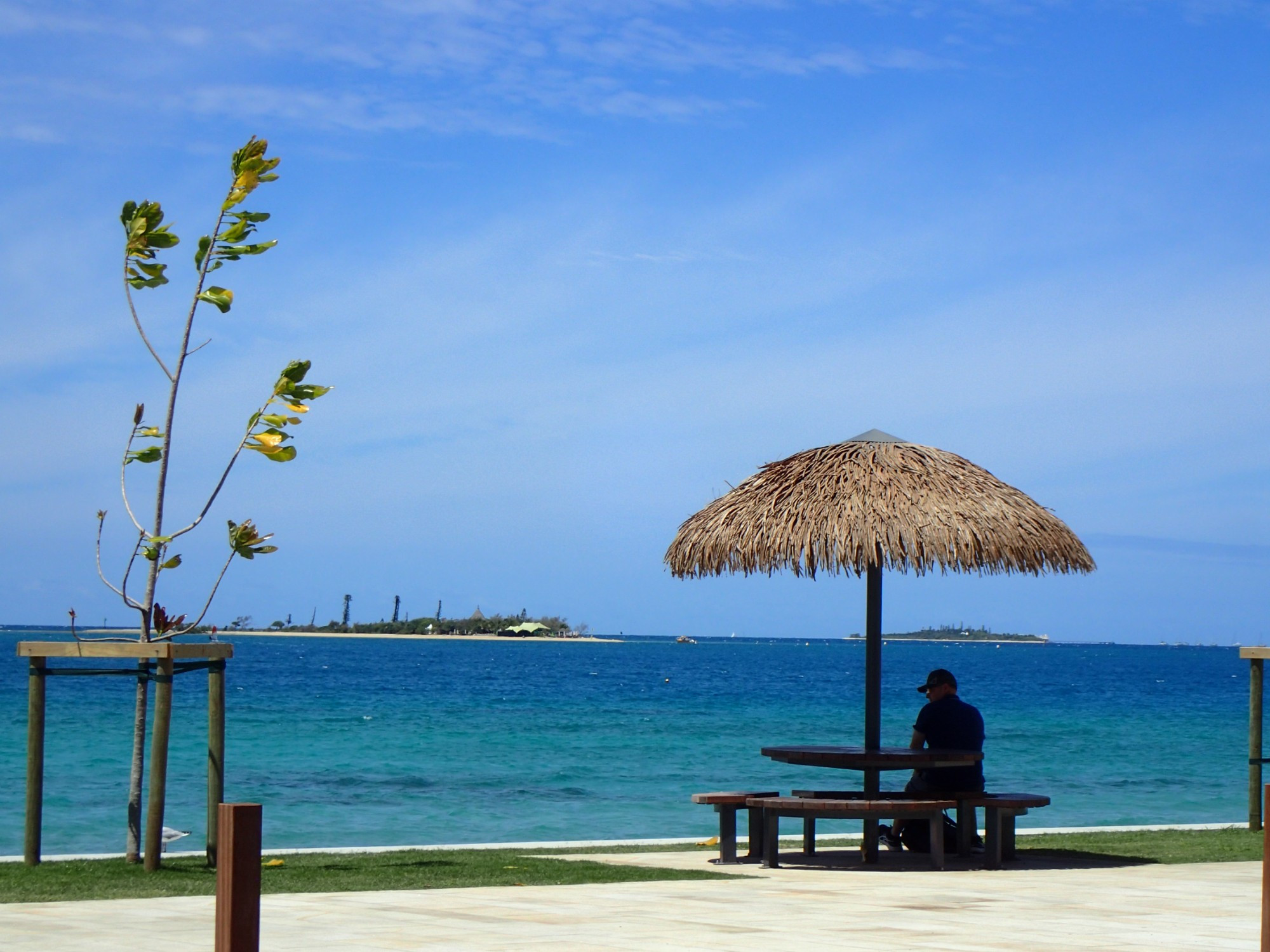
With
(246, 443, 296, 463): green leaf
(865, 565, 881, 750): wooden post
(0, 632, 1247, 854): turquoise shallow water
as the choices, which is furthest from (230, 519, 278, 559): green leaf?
(0, 632, 1247, 854): turquoise shallow water

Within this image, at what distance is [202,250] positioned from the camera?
28.6 feet

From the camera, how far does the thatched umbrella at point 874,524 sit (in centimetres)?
939

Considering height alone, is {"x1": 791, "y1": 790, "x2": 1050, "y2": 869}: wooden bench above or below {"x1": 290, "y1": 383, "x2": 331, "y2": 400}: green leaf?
below

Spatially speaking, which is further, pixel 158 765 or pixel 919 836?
pixel 919 836

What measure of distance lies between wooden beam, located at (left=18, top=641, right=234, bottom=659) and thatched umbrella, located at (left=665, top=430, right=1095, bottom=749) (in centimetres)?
335

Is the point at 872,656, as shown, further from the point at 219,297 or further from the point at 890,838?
the point at 219,297

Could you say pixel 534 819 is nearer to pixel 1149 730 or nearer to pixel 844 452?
pixel 844 452

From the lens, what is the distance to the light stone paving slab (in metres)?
5.76

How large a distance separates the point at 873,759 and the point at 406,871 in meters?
2.88

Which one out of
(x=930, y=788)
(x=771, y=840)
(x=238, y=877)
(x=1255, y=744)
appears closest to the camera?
(x=238, y=877)

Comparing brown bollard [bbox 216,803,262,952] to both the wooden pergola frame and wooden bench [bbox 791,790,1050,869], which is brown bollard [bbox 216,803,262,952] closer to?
the wooden pergola frame

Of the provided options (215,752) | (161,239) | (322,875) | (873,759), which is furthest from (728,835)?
(161,239)

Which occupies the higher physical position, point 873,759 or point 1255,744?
point 873,759

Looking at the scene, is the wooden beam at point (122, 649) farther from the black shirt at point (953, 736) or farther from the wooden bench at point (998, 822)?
the wooden bench at point (998, 822)
